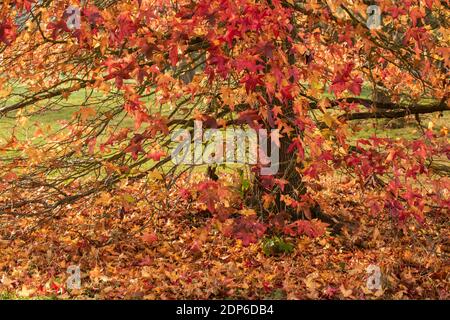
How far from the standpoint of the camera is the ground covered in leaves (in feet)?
19.1

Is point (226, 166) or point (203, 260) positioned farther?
point (203, 260)

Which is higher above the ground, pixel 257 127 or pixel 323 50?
pixel 323 50

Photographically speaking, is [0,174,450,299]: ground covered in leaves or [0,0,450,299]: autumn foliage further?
[0,174,450,299]: ground covered in leaves

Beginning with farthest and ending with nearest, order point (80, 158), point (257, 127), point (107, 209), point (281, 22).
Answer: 1. point (107, 209)
2. point (80, 158)
3. point (281, 22)
4. point (257, 127)

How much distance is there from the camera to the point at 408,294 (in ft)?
19.3

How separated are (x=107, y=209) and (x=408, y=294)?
4.50 metres

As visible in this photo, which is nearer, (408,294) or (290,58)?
(408,294)

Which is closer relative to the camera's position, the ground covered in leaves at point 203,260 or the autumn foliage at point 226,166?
the autumn foliage at point 226,166

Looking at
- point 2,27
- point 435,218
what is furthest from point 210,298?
point 435,218

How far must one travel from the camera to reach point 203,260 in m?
6.83

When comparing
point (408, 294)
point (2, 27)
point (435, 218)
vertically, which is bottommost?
point (408, 294)

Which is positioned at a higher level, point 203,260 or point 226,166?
point 226,166

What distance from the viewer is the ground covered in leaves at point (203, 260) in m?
5.82
